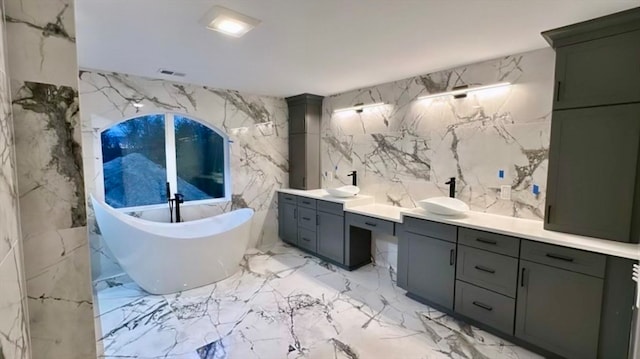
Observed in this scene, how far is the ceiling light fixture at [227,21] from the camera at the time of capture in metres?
1.90

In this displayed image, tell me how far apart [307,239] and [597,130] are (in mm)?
3327

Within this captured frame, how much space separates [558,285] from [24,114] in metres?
3.03

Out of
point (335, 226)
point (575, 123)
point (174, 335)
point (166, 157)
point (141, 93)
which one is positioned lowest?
point (174, 335)

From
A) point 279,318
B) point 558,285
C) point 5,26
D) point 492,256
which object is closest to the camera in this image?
point 5,26

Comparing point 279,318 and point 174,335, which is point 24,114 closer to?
point 174,335

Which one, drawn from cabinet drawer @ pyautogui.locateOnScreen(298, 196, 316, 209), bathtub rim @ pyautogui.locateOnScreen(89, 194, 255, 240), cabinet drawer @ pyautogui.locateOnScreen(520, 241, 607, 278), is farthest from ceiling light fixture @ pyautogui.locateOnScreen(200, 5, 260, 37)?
cabinet drawer @ pyautogui.locateOnScreen(520, 241, 607, 278)

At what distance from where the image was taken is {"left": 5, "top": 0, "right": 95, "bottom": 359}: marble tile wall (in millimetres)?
932

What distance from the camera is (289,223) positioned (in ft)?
15.3

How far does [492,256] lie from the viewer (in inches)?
95.7

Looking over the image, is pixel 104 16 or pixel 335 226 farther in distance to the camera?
pixel 335 226

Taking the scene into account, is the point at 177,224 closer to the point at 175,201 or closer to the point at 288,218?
the point at 175,201

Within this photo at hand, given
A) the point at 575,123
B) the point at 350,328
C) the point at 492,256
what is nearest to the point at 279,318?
the point at 350,328

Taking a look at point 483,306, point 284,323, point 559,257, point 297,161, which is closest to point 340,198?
point 297,161

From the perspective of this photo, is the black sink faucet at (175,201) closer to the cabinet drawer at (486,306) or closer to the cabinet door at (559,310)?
the cabinet drawer at (486,306)
